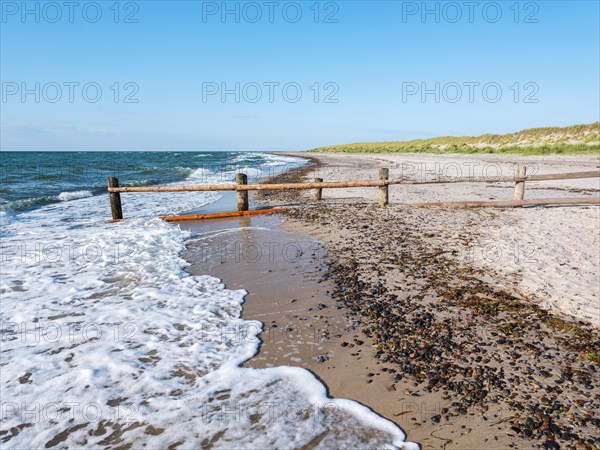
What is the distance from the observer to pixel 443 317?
4.08m

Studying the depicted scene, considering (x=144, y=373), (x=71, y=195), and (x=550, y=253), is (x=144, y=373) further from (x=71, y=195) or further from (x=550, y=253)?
(x=71, y=195)

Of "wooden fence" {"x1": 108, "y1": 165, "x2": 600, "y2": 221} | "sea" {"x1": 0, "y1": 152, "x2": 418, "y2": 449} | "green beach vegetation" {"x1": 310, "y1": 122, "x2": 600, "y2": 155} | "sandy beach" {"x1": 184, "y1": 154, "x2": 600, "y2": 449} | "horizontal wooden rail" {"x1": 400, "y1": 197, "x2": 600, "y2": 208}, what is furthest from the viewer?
"green beach vegetation" {"x1": 310, "y1": 122, "x2": 600, "y2": 155}

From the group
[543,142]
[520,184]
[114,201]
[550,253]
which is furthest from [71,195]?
[543,142]

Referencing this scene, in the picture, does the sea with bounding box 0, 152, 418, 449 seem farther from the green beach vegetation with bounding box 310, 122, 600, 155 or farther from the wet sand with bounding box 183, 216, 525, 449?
the green beach vegetation with bounding box 310, 122, 600, 155

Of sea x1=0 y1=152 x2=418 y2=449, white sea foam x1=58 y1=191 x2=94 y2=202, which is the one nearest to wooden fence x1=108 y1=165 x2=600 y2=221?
sea x1=0 y1=152 x2=418 y2=449

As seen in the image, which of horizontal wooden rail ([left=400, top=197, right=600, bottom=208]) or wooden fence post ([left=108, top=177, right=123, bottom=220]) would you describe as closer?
horizontal wooden rail ([left=400, top=197, right=600, bottom=208])

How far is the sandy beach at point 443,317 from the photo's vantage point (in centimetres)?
266

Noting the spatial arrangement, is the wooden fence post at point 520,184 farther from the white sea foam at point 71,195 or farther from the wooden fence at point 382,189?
the white sea foam at point 71,195

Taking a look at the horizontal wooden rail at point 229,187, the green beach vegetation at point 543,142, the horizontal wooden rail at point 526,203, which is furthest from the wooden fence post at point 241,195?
the green beach vegetation at point 543,142

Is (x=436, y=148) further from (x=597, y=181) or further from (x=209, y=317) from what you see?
(x=209, y=317)

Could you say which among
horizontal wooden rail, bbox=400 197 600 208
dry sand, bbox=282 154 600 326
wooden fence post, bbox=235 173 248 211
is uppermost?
wooden fence post, bbox=235 173 248 211

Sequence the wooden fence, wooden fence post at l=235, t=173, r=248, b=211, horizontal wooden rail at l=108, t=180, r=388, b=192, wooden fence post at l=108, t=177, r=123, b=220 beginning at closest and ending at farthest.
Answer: the wooden fence → horizontal wooden rail at l=108, t=180, r=388, b=192 → wooden fence post at l=108, t=177, r=123, b=220 → wooden fence post at l=235, t=173, r=248, b=211

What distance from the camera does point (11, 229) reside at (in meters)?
9.61

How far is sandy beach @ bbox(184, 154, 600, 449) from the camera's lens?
2.66 m
